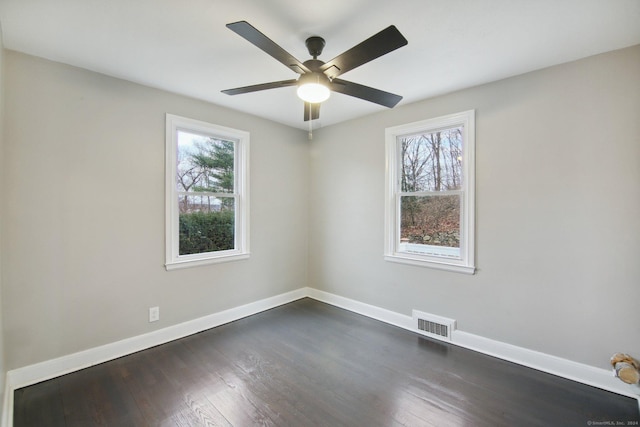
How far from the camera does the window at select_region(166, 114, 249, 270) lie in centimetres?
296

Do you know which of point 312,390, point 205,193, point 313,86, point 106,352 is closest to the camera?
point 313,86

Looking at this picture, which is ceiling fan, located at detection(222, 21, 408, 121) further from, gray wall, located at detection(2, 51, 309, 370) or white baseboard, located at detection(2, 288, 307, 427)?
white baseboard, located at detection(2, 288, 307, 427)

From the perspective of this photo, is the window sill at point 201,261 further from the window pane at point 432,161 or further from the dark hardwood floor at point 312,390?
the window pane at point 432,161

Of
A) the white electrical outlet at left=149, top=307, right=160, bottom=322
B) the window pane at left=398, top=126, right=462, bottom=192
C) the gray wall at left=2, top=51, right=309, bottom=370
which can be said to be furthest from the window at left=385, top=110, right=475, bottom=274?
the white electrical outlet at left=149, top=307, right=160, bottom=322

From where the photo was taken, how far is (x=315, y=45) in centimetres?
198

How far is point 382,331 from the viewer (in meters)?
3.17

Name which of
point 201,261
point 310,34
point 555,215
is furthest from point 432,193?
point 201,261

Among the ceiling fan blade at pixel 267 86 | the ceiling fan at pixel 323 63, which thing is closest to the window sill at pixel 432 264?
the ceiling fan at pixel 323 63

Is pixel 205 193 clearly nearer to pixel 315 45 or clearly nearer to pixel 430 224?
pixel 315 45

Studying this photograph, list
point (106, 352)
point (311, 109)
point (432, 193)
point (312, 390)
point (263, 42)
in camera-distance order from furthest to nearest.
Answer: point (432, 193) → point (106, 352) → point (311, 109) → point (312, 390) → point (263, 42)

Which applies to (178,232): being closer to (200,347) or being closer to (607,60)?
(200,347)

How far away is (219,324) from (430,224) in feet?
8.82

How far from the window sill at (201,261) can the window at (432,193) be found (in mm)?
1837

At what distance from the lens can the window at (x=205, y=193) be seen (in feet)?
9.70
